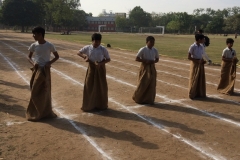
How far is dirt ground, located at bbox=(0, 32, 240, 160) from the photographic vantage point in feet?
15.1

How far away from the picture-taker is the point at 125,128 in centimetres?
573

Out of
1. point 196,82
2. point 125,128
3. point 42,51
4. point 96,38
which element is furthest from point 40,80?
point 196,82

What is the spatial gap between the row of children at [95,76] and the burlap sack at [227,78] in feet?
0.10

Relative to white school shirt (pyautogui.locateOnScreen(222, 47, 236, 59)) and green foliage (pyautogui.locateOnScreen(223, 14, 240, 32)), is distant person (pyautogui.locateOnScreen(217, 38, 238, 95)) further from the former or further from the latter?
green foliage (pyautogui.locateOnScreen(223, 14, 240, 32))

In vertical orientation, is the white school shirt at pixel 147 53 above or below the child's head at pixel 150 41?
below

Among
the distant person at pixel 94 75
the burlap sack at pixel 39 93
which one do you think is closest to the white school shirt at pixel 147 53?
the distant person at pixel 94 75

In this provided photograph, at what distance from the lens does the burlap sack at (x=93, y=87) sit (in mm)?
6695

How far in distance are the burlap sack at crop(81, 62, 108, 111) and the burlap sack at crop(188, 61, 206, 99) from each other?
8.98ft

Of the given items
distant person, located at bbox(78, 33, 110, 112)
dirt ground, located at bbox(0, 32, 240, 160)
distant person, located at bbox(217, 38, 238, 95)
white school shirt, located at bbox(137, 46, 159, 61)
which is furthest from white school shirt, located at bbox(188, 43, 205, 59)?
distant person, located at bbox(78, 33, 110, 112)

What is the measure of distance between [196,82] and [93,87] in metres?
3.16

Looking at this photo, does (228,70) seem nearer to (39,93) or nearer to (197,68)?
(197,68)

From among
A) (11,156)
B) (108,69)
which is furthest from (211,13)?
(11,156)

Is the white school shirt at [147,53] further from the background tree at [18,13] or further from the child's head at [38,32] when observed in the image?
the background tree at [18,13]

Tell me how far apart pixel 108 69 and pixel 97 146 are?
28.8 ft
